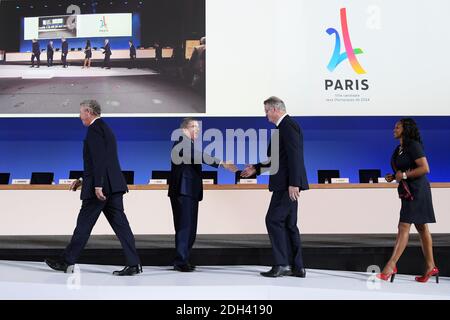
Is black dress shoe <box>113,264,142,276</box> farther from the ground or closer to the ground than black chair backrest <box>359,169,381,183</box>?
closer to the ground

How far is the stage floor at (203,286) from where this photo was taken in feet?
14.6

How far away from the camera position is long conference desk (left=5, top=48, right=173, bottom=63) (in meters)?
8.34

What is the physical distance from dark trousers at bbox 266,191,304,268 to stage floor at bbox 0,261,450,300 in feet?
0.60

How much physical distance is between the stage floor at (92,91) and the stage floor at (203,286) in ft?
11.2

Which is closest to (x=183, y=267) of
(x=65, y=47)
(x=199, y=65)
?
(x=199, y=65)

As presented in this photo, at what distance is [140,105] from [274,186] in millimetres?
3639

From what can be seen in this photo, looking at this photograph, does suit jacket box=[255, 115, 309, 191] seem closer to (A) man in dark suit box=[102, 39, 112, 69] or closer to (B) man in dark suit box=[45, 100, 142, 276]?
(B) man in dark suit box=[45, 100, 142, 276]

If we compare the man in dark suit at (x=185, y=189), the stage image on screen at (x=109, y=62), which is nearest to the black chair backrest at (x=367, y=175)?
the stage image on screen at (x=109, y=62)

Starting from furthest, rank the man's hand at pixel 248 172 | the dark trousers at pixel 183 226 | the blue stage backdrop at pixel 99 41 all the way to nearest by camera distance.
Answer: the blue stage backdrop at pixel 99 41, the man's hand at pixel 248 172, the dark trousers at pixel 183 226

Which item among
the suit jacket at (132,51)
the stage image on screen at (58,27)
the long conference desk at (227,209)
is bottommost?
the long conference desk at (227,209)

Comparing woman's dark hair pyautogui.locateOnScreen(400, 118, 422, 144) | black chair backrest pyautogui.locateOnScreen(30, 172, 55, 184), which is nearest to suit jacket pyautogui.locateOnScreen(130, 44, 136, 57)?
black chair backrest pyautogui.locateOnScreen(30, 172, 55, 184)

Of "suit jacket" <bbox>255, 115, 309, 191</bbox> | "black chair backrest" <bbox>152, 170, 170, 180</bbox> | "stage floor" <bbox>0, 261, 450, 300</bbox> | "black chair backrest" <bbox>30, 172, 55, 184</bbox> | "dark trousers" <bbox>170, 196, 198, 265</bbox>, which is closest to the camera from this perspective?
"stage floor" <bbox>0, 261, 450, 300</bbox>

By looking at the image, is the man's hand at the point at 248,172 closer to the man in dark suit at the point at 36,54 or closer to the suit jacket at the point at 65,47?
the suit jacket at the point at 65,47
